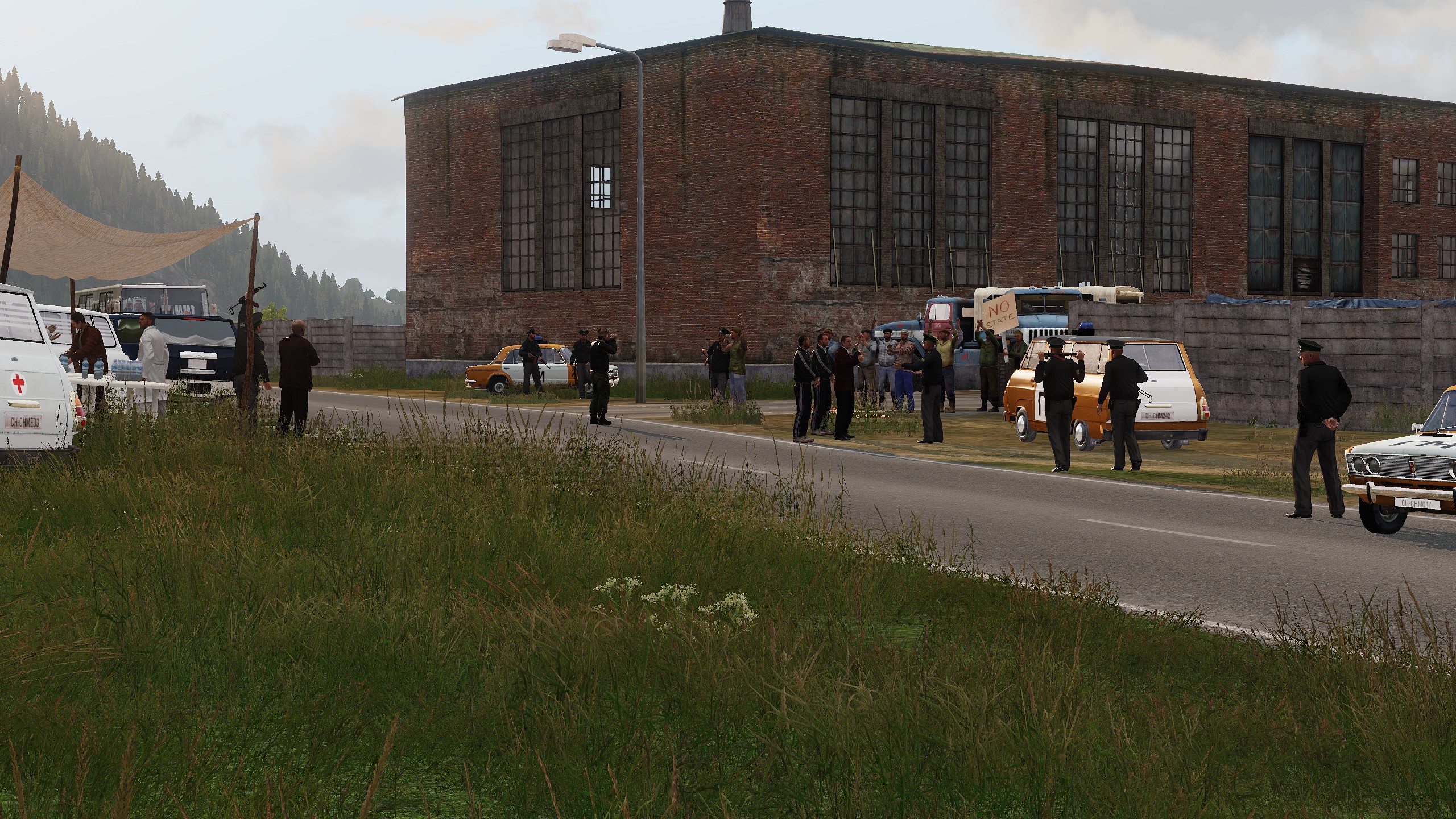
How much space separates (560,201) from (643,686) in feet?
146

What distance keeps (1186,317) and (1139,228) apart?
22.6 m

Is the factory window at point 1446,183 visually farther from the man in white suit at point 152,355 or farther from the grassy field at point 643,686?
the grassy field at point 643,686

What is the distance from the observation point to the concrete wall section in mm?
25266

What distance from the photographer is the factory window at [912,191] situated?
148 ft

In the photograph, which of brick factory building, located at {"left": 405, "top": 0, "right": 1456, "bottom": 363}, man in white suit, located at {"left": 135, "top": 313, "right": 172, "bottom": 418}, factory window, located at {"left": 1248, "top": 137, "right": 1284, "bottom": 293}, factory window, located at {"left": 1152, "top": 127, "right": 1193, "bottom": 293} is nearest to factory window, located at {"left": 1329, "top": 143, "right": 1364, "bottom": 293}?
brick factory building, located at {"left": 405, "top": 0, "right": 1456, "bottom": 363}

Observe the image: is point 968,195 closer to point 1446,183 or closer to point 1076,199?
point 1076,199

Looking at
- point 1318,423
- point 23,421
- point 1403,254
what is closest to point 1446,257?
point 1403,254

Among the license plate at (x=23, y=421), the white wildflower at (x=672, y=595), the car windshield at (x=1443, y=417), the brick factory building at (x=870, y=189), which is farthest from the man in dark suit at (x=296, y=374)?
the brick factory building at (x=870, y=189)

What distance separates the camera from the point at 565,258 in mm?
48781

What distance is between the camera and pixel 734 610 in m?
6.69

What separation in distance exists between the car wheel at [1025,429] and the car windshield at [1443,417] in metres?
11.5

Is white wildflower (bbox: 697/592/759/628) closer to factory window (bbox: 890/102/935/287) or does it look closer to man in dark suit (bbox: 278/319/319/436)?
man in dark suit (bbox: 278/319/319/436)

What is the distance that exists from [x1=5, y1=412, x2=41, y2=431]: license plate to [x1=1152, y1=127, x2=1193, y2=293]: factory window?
43.8 metres

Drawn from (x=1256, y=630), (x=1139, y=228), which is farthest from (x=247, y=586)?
(x=1139, y=228)
